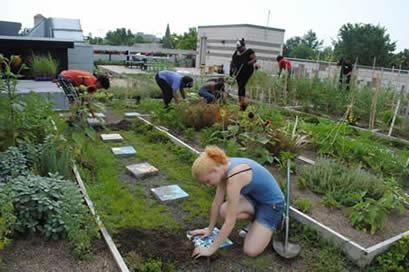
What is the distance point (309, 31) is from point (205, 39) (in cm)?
3529

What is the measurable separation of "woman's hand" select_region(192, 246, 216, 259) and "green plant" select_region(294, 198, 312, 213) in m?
1.13

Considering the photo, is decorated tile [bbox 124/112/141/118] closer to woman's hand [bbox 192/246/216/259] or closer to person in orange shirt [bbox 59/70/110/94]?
person in orange shirt [bbox 59/70/110/94]

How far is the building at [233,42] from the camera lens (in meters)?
22.1

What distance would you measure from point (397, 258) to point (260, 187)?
1195 millimetres

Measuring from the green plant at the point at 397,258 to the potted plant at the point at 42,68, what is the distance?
25.6 ft

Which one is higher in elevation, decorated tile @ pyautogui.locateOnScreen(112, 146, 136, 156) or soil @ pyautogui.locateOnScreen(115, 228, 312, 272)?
decorated tile @ pyautogui.locateOnScreen(112, 146, 136, 156)

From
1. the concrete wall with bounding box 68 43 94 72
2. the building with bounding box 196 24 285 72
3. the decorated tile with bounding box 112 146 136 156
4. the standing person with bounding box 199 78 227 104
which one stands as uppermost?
the building with bounding box 196 24 285 72

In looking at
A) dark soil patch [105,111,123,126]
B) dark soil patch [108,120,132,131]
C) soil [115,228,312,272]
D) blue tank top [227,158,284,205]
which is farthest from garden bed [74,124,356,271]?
dark soil patch [105,111,123,126]

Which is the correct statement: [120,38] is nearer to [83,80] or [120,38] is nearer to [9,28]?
[9,28]

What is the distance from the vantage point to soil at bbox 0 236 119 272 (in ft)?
7.37

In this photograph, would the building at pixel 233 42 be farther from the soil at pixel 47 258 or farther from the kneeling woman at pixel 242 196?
the soil at pixel 47 258

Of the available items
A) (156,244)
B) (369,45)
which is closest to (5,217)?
(156,244)

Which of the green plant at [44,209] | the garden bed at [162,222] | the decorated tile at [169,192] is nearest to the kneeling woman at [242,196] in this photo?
the garden bed at [162,222]

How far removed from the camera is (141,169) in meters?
4.02
